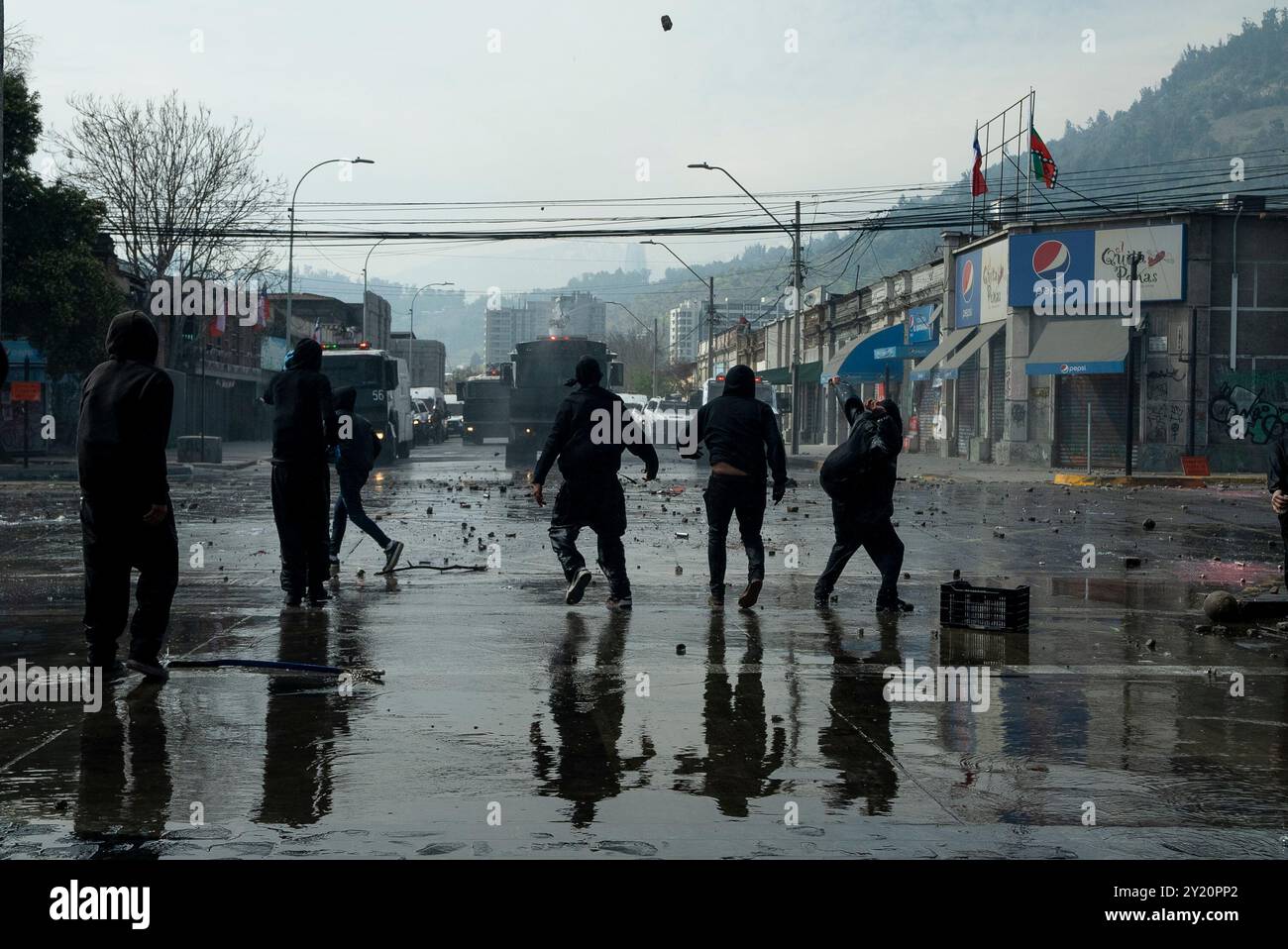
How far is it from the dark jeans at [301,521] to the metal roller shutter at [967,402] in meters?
35.8

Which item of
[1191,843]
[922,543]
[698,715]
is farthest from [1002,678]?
[922,543]

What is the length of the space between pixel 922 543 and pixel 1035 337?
25.5 metres

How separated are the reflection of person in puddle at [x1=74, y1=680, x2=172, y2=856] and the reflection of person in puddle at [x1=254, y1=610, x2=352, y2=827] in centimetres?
39

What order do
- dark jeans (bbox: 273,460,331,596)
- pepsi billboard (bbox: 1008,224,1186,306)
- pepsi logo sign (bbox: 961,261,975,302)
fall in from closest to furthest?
dark jeans (bbox: 273,460,331,596) < pepsi billboard (bbox: 1008,224,1186,306) < pepsi logo sign (bbox: 961,261,975,302)

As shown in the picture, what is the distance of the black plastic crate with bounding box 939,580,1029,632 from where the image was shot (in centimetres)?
944

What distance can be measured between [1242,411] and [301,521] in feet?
107

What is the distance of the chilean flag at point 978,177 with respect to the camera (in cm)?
4447

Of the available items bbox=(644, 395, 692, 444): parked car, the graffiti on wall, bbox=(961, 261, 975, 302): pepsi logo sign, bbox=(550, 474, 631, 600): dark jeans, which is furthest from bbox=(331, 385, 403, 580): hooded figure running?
bbox=(961, 261, 975, 302): pepsi logo sign

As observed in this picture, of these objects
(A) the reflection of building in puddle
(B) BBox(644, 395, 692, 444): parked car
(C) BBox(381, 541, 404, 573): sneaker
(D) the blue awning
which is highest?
(D) the blue awning

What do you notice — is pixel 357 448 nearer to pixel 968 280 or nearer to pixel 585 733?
pixel 585 733

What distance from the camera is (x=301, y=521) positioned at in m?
10.3

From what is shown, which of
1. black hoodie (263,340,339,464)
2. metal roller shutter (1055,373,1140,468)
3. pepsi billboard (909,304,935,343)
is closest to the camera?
black hoodie (263,340,339,464)

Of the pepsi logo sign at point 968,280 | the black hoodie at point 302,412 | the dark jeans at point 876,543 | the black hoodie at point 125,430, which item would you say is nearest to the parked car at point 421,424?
the pepsi logo sign at point 968,280

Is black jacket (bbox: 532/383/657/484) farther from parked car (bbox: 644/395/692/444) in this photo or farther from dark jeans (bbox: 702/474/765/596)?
parked car (bbox: 644/395/692/444)
